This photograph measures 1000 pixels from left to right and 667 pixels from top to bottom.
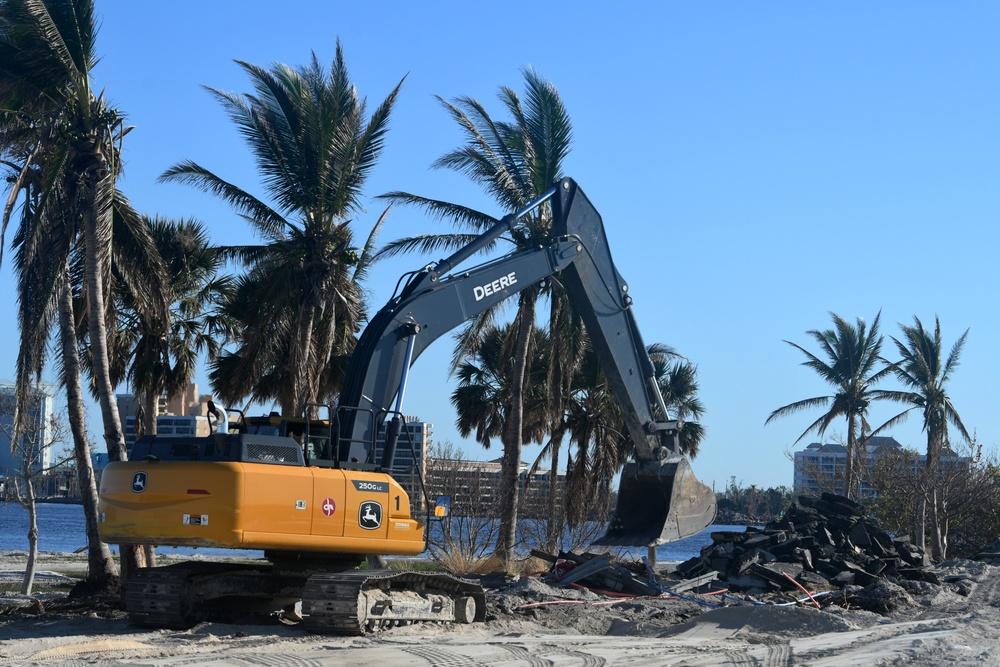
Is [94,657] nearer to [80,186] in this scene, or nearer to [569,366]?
[80,186]

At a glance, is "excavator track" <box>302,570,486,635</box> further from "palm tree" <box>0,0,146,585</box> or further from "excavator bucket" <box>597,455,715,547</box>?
"palm tree" <box>0,0,146,585</box>

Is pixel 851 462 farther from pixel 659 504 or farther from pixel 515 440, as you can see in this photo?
pixel 659 504

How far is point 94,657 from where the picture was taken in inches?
428

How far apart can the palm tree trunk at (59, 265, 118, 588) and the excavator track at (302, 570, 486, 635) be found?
6.16m

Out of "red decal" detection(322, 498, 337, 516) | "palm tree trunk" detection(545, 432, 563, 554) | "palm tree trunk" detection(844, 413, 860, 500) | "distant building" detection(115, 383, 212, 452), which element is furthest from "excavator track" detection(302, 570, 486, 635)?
"palm tree trunk" detection(844, 413, 860, 500)

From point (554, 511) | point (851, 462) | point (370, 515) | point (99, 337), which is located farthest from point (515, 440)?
point (851, 462)

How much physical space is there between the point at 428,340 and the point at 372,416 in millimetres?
1594

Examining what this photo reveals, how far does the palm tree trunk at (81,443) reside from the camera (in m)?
17.9

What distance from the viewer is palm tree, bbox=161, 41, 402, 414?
2258 centimetres

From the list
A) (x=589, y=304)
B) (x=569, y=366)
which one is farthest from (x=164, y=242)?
→ (x=589, y=304)

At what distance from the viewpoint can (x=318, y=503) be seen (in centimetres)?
1291

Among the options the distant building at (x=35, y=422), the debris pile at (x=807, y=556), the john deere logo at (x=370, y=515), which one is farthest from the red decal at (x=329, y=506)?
the distant building at (x=35, y=422)

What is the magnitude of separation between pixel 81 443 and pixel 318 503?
22.5ft

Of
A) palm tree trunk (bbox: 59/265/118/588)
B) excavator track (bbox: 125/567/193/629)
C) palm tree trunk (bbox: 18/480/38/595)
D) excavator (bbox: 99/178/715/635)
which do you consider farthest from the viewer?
palm tree trunk (bbox: 18/480/38/595)
